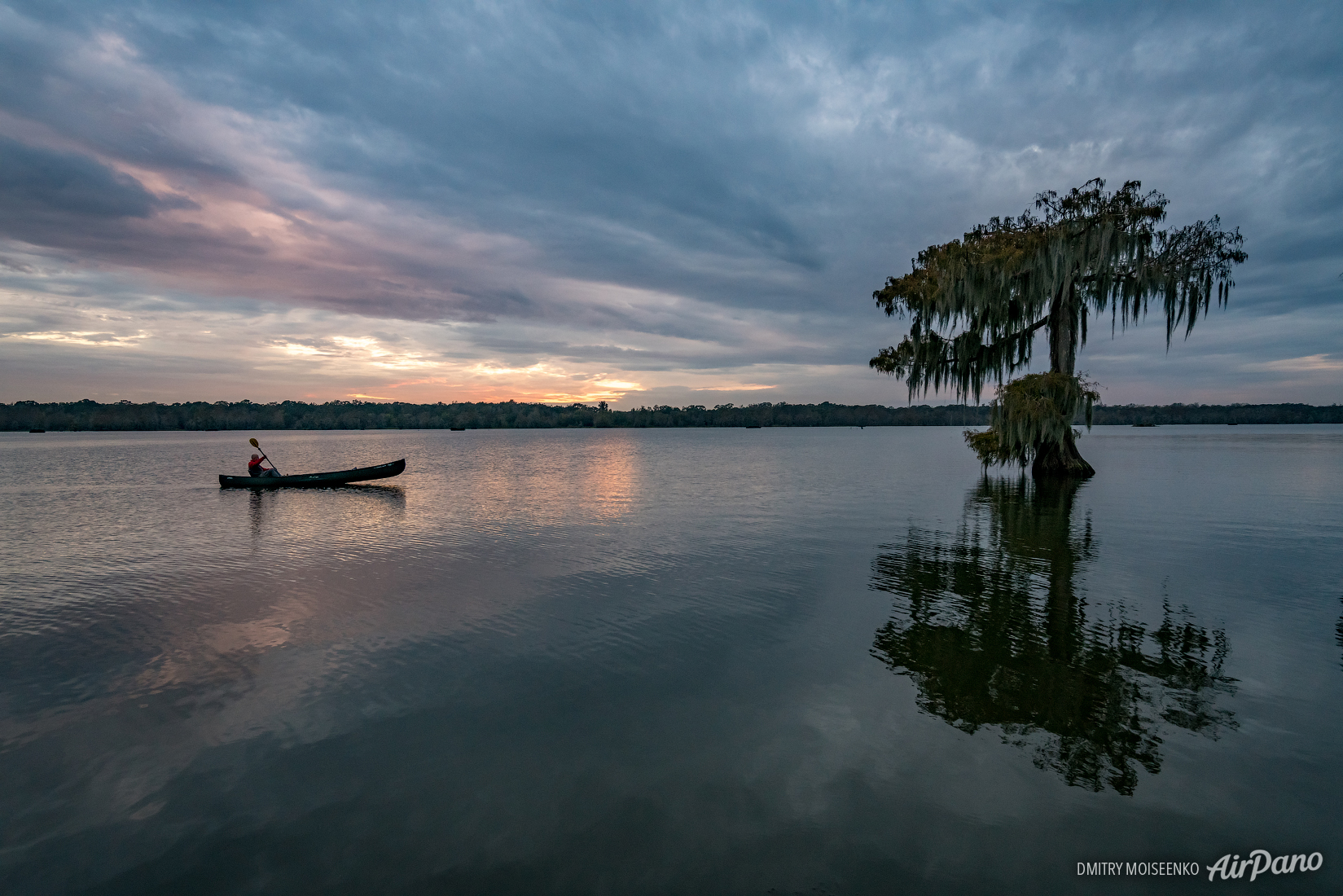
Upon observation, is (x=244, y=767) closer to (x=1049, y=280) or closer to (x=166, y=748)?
(x=166, y=748)

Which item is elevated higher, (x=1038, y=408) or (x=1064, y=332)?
(x=1064, y=332)

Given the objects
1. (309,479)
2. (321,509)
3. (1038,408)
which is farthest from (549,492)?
(1038,408)

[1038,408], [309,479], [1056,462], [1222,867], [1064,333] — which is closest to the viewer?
[1222,867]

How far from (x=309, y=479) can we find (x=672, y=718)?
1465 inches

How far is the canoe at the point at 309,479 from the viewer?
36.6 m

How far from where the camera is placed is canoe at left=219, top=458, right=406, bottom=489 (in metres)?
36.6

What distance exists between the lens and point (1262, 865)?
5105mm

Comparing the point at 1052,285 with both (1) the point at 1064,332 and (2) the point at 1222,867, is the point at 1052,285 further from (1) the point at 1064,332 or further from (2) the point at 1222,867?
(2) the point at 1222,867

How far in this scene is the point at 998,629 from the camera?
10.6 meters

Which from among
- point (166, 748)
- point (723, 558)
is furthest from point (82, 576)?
point (723, 558)

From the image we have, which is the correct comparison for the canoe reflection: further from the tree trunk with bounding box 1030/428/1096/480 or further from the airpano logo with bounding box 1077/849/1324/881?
the tree trunk with bounding box 1030/428/1096/480

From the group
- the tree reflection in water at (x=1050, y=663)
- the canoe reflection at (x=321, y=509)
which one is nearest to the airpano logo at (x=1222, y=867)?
the tree reflection in water at (x=1050, y=663)

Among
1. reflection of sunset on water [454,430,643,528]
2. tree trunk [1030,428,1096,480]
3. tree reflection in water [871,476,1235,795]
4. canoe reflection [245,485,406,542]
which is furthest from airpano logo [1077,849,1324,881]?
tree trunk [1030,428,1096,480]

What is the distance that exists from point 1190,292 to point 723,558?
97.4 feet
